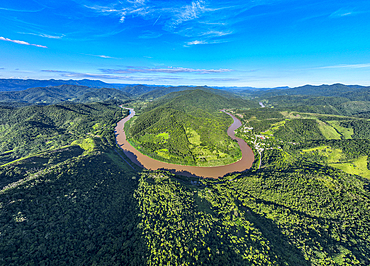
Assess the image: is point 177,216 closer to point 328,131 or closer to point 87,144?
point 87,144

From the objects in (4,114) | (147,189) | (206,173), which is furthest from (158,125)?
(4,114)

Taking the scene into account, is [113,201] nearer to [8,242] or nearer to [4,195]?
[8,242]

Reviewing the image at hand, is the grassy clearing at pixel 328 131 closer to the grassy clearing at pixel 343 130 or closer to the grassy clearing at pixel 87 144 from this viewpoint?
the grassy clearing at pixel 343 130

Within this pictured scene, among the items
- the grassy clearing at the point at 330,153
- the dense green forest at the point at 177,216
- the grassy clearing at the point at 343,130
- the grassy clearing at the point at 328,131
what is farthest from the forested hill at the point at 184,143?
the grassy clearing at the point at 343,130

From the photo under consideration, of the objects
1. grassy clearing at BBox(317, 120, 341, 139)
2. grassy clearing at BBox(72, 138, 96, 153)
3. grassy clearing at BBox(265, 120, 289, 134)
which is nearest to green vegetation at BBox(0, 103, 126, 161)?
grassy clearing at BBox(72, 138, 96, 153)

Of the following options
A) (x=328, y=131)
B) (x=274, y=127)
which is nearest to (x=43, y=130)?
(x=274, y=127)

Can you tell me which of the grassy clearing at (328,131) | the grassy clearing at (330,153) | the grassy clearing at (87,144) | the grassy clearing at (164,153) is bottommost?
the grassy clearing at (164,153)
